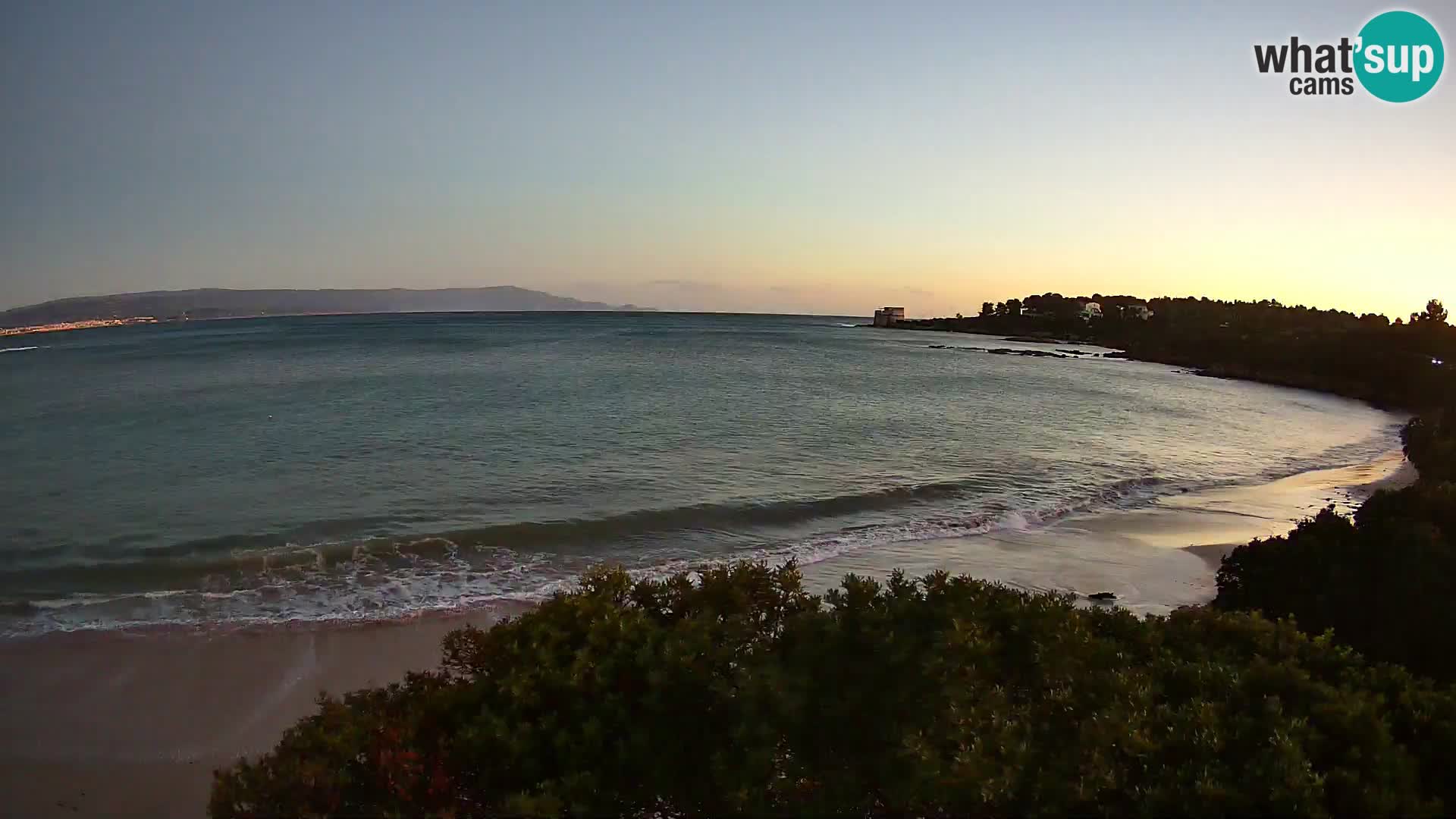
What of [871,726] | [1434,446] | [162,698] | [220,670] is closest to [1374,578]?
[871,726]

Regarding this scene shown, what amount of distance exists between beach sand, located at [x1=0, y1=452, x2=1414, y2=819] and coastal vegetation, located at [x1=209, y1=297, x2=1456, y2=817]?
375 cm

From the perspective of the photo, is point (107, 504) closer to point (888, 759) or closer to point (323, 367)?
point (888, 759)

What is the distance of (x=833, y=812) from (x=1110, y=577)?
1014cm

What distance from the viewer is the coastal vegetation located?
12.6 ft

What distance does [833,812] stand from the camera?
13.6ft

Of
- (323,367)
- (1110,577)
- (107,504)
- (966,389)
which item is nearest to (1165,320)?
(966,389)

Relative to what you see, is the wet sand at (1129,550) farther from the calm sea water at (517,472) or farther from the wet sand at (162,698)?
the wet sand at (162,698)

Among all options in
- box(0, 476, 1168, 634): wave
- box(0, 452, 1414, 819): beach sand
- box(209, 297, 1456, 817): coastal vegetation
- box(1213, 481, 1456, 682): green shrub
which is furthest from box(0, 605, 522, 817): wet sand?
box(1213, 481, 1456, 682): green shrub

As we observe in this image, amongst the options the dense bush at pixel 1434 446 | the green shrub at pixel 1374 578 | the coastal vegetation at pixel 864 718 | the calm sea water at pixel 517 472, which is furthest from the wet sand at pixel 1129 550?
the coastal vegetation at pixel 864 718

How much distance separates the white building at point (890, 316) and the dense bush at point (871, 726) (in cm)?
19025

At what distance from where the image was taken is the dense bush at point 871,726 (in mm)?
3842

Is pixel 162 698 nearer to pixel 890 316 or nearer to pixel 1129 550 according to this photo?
pixel 1129 550

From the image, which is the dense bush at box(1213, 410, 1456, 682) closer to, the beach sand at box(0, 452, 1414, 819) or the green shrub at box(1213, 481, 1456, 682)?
the green shrub at box(1213, 481, 1456, 682)

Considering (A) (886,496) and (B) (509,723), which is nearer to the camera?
(B) (509,723)
